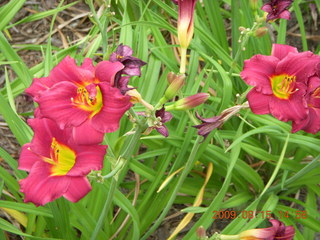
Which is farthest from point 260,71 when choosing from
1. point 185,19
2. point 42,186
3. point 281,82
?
point 42,186

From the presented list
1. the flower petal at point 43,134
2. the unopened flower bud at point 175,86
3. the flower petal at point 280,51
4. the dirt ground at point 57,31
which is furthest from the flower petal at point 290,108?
the dirt ground at point 57,31

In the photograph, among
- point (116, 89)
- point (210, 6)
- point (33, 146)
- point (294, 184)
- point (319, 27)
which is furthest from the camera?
point (319, 27)

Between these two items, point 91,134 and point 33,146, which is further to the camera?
point 33,146

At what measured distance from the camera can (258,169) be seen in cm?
177

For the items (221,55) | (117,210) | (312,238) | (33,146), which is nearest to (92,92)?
(33,146)

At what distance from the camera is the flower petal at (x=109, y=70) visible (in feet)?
2.81

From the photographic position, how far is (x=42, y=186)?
90 centimetres

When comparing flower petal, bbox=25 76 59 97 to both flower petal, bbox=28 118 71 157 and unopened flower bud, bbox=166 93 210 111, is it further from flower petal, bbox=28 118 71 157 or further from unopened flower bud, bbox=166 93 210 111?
unopened flower bud, bbox=166 93 210 111

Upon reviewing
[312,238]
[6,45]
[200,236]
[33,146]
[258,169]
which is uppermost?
[6,45]

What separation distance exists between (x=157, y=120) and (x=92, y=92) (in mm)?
145

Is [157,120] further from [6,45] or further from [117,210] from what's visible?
[117,210]

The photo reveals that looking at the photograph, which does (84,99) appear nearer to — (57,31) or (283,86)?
(283,86)

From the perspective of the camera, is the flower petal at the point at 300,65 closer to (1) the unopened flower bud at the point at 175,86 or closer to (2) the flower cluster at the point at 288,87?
(2) the flower cluster at the point at 288,87

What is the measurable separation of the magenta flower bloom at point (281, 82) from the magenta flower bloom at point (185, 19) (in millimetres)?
168
